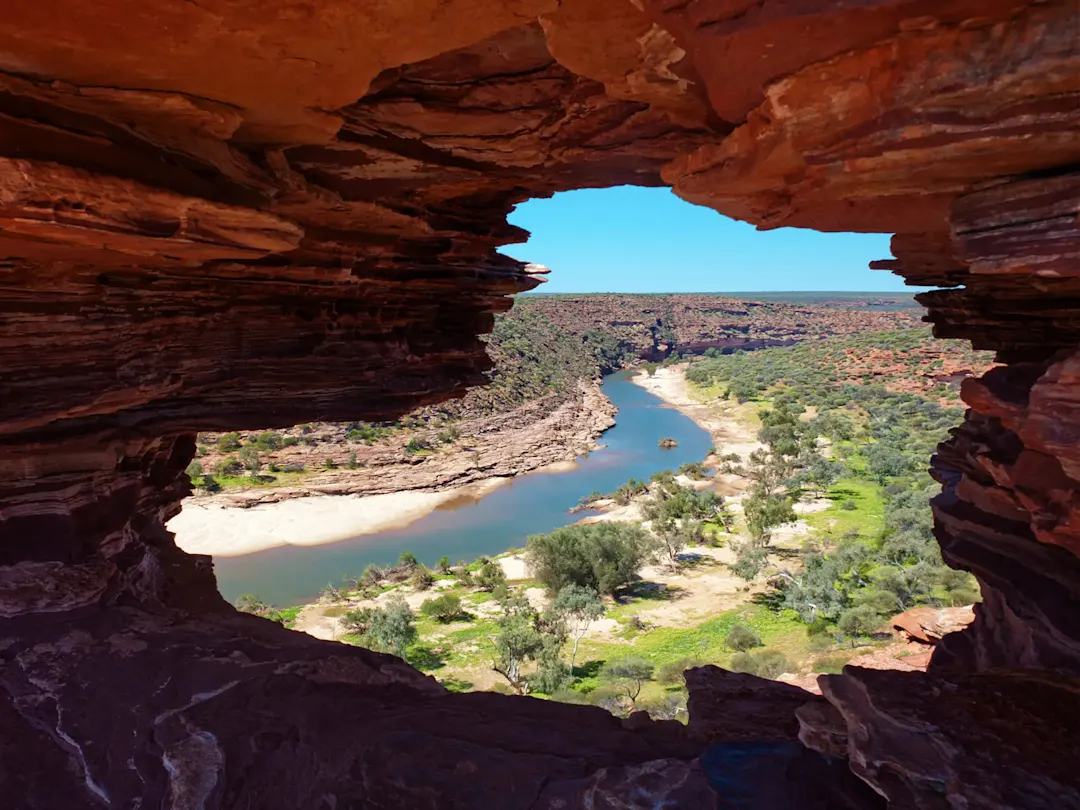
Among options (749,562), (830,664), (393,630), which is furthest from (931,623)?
(393,630)

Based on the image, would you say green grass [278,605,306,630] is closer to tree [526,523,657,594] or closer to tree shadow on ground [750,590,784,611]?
tree [526,523,657,594]

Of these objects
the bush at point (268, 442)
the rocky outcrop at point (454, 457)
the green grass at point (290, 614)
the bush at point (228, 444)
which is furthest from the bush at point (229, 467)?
the green grass at point (290, 614)

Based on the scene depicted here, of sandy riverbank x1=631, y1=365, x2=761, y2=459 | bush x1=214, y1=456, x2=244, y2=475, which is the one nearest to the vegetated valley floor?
sandy riverbank x1=631, y1=365, x2=761, y2=459

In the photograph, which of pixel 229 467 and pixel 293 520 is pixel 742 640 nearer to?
pixel 293 520

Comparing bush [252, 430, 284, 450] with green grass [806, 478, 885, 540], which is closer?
green grass [806, 478, 885, 540]

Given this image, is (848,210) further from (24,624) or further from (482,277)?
(24,624)
